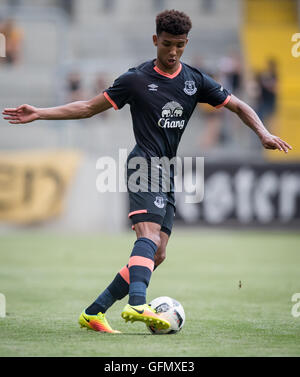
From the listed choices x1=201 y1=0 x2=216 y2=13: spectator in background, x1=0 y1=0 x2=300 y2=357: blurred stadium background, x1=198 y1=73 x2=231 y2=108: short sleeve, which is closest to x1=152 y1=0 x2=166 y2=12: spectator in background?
x1=0 y1=0 x2=300 y2=357: blurred stadium background

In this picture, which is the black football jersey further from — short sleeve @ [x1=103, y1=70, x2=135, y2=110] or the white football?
the white football

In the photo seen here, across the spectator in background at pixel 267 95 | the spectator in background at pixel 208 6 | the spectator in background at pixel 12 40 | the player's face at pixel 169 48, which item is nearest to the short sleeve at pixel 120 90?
the player's face at pixel 169 48

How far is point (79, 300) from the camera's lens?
799cm

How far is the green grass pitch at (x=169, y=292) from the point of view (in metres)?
5.42

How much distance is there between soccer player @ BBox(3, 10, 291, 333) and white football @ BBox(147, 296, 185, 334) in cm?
26

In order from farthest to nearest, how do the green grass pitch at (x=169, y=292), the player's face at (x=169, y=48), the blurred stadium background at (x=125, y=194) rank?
the blurred stadium background at (x=125, y=194), the player's face at (x=169, y=48), the green grass pitch at (x=169, y=292)

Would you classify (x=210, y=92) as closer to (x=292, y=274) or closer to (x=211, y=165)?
(x=292, y=274)

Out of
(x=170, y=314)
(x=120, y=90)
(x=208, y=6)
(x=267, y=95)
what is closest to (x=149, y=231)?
(x=170, y=314)

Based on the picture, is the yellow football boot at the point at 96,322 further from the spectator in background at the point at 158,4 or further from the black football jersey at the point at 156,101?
the spectator in background at the point at 158,4

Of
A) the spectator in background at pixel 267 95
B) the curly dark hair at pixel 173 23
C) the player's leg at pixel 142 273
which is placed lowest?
the player's leg at pixel 142 273

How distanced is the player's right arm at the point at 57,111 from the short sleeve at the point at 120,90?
A: 0.15 feet

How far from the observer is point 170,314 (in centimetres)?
590
